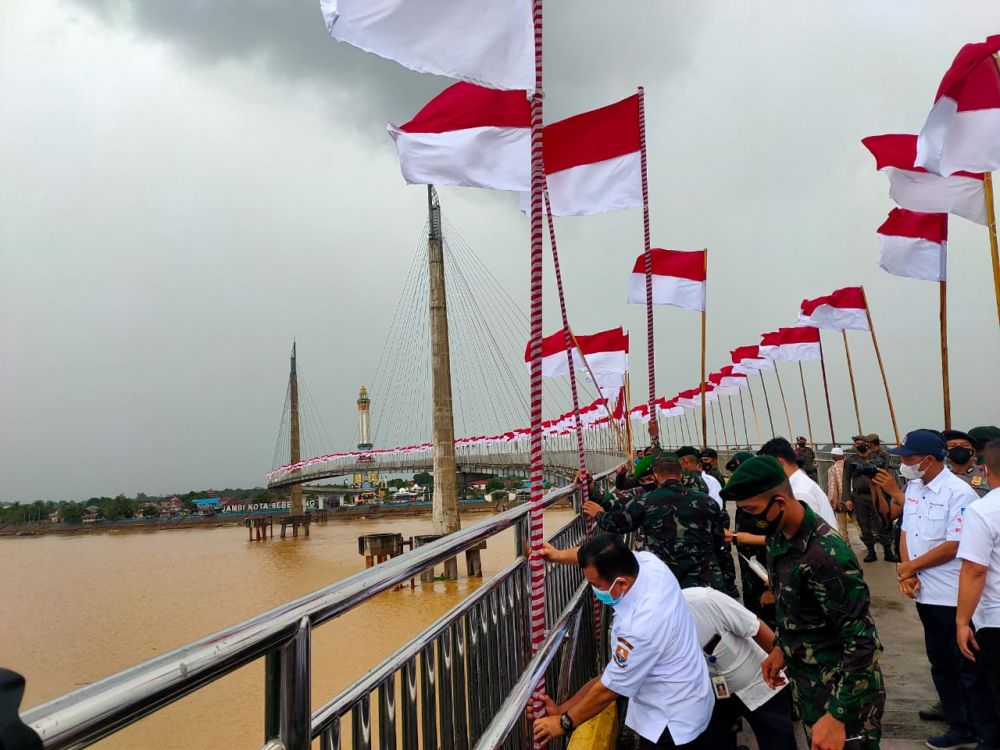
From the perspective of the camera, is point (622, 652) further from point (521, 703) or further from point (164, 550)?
point (164, 550)

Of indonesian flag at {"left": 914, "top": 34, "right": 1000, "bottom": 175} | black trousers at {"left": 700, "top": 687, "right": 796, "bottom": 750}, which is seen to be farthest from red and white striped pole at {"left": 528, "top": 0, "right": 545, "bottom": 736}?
indonesian flag at {"left": 914, "top": 34, "right": 1000, "bottom": 175}

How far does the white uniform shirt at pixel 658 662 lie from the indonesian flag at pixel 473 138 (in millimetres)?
3546

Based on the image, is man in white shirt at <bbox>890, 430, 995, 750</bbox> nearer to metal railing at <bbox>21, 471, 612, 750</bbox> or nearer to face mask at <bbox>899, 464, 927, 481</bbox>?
face mask at <bbox>899, 464, 927, 481</bbox>

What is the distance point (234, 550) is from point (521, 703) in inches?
1998

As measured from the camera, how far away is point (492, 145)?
18.0 feet

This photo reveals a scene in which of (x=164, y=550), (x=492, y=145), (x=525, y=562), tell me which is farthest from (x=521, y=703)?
(x=164, y=550)

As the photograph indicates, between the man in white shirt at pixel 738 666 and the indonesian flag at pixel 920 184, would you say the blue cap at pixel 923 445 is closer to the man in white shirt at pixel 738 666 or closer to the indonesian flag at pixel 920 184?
the man in white shirt at pixel 738 666

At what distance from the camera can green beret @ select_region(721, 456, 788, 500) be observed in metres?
2.49

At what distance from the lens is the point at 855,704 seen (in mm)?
2430

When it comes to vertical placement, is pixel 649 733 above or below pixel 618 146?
below

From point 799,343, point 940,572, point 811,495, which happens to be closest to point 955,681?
point 940,572

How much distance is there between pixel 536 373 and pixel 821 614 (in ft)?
6.05

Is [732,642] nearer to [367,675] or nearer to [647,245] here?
[367,675]

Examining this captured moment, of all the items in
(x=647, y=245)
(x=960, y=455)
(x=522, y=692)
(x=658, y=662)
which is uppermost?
(x=647, y=245)
